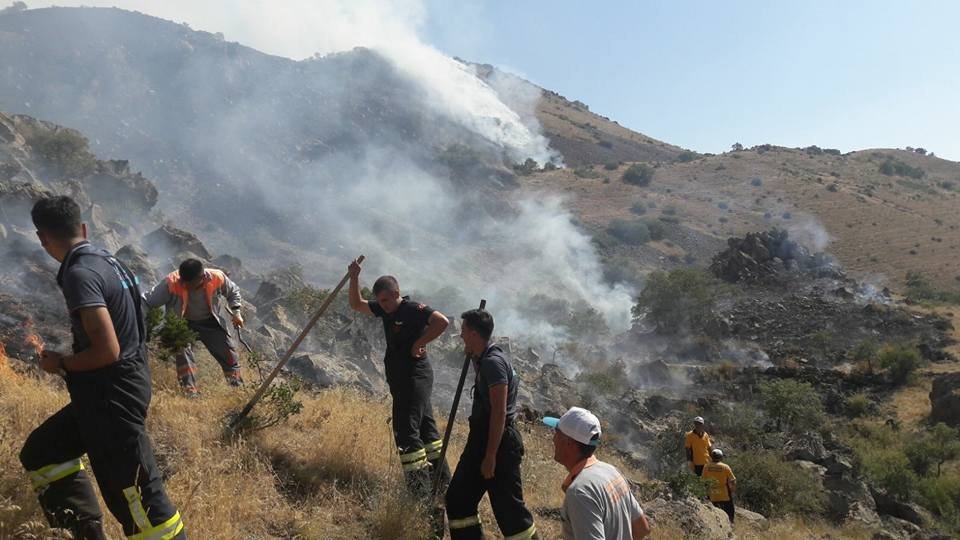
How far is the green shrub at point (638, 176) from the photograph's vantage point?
6378cm

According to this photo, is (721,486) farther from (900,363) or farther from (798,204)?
(798,204)

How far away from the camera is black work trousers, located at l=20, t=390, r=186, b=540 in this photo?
8.38ft

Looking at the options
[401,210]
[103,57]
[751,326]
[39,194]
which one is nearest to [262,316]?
[39,194]

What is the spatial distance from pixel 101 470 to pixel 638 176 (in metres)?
64.9

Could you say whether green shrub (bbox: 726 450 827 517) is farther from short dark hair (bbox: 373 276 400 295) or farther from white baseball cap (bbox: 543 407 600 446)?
white baseball cap (bbox: 543 407 600 446)

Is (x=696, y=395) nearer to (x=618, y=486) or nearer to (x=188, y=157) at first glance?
(x=618, y=486)

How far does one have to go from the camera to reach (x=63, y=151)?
96.9 feet

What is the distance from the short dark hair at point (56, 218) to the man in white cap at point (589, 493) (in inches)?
87.4

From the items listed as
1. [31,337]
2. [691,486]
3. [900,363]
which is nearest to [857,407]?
[900,363]

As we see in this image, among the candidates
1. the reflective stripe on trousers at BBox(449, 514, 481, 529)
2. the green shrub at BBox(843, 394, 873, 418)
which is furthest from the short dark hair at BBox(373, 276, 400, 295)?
the green shrub at BBox(843, 394, 873, 418)

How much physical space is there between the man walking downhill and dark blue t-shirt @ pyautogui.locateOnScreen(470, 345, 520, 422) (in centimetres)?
266

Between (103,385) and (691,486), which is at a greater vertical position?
(103,385)

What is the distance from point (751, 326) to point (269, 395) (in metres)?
33.0

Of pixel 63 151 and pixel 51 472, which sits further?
pixel 63 151
